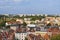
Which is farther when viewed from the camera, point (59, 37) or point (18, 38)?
point (18, 38)

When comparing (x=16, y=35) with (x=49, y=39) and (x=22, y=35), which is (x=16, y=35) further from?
(x=49, y=39)

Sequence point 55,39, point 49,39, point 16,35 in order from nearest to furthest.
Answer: point 55,39
point 49,39
point 16,35

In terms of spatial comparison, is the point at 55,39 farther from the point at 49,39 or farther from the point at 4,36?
the point at 4,36

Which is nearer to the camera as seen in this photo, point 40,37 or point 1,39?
point 1,39

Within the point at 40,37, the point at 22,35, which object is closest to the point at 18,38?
the point at 22,35

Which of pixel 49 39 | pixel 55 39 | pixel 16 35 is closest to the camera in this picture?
pixel 55 39

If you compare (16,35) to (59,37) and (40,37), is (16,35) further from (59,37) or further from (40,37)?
(59,37)

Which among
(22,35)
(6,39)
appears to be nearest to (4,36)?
(6,39)
